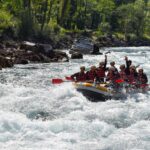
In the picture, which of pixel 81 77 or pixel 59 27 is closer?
pixel 81 77

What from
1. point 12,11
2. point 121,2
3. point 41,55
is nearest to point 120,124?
point 41,55

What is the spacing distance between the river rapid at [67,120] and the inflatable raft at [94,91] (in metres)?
0.28

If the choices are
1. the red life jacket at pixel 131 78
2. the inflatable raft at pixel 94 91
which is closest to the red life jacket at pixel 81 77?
the inflatable raft at pixel 94 91

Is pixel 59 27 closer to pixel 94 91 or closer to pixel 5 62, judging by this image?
pixel 5 62

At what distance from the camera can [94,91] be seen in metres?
19.0

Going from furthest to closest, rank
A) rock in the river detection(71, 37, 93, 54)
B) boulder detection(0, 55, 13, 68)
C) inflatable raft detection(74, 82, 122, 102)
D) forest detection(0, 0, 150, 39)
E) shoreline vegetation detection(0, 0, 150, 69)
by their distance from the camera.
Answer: rock in the river detection(71, 37, 93, 54) < forest detection(0, 0, 150, 39) < shoreline vegetation detection(0, 0, 150, 69) < boulder detection(0, 55, 13, 68) < inflatable raft detection(74, 82, 122, 102)

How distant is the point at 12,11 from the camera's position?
64812mm

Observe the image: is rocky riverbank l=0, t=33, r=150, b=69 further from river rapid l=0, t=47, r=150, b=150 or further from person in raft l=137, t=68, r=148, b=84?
person in raft l=137, t=68, r=148, b=84

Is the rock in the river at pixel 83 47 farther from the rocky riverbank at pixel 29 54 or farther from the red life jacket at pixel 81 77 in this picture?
the red life jacket at pixel 81 77

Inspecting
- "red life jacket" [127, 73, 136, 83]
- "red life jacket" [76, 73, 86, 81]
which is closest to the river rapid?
"red life jacket" [76, 73, 86, 81]

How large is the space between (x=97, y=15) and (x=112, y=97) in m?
78.5

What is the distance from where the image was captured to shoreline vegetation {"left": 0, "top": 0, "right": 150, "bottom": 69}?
38281 mm

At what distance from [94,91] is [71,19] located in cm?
6257

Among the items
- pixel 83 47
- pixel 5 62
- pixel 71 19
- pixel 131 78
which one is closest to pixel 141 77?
pixel 131 78
